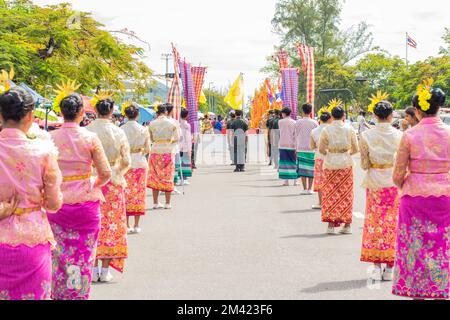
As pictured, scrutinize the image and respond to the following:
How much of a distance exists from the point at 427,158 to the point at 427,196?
30 centimetres

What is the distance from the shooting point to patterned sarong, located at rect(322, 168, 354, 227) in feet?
35.7

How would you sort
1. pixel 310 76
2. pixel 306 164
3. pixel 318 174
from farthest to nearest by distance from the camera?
pixel 310 76, pixel 306 164, pixel 318 174

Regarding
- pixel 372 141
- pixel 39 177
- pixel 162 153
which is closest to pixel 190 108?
pixel 162 153

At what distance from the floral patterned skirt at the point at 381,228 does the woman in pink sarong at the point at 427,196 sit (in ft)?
5.51

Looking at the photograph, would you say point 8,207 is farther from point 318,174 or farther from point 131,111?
point 318,174

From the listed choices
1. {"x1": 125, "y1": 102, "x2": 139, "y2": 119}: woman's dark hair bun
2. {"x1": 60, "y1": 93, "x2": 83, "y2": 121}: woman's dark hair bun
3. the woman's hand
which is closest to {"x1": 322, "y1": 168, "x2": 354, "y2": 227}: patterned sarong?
{"x1": 125, "y1": 102, "x2": 139, "y2": 119}: woman's dark hair bun

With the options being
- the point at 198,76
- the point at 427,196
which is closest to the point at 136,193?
the point at 427,196

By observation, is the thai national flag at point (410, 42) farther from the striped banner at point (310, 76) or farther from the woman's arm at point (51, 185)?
the woman's arm at point (51, 185)

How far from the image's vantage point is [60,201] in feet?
15.8

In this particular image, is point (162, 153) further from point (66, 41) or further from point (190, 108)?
point (66, 41)

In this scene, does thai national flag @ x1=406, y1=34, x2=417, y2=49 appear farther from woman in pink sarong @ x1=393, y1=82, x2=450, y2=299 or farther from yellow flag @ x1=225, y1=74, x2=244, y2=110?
woman in pink sarong @ x1=393, y1=82, x2=450, y2=299

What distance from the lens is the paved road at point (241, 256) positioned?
7176 mm

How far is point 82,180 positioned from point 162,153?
25.1ft

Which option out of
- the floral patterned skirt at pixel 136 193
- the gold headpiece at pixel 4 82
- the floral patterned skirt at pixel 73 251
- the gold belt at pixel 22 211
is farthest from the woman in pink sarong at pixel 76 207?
the floral patterned skirt at pixel 136 193
